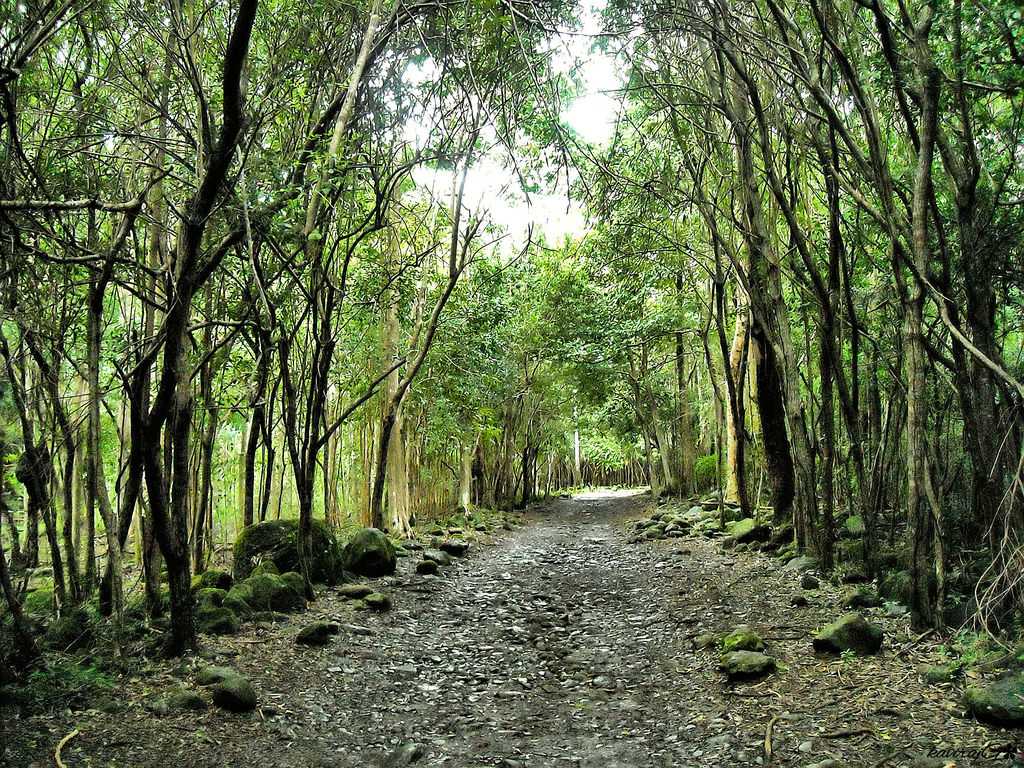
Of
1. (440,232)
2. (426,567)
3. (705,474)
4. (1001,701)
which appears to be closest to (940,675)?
(1001,701)

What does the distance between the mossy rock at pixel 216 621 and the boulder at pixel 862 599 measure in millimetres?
5735

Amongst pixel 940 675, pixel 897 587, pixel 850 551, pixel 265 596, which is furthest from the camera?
pixel 850 551

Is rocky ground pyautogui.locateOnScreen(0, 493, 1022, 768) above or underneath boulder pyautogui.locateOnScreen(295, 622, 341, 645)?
underneath

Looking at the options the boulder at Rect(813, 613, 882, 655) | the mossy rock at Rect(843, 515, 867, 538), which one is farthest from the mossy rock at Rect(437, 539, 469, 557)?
the boulder at Rect(813, 613, 882, 655)

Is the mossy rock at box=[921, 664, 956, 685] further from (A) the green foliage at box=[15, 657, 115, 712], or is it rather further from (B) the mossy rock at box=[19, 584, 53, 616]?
(B) the mossy rock at box=[19, 584, 53, 616]

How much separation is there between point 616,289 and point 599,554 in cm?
662

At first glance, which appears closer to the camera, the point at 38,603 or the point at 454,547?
the point at 38,603

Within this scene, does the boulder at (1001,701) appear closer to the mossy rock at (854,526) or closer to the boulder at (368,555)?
the mossy rock at (854,526)

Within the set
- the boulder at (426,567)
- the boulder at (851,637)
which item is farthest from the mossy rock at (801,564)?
the boulder at (426,567)

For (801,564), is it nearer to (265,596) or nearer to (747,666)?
(747,666)

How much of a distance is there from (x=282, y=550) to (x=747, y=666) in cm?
570

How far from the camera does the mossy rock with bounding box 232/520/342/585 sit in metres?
8.09

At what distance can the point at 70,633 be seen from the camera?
5.17m

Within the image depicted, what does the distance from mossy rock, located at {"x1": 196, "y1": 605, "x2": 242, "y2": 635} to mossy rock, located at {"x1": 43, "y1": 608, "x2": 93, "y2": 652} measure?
88cm
